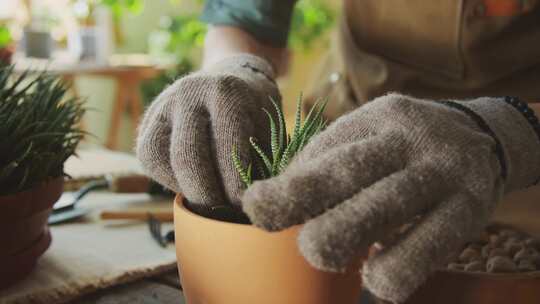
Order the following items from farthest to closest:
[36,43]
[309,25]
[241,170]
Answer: [309,25] → [36,43] → [241,170]

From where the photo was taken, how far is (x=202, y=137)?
44cm

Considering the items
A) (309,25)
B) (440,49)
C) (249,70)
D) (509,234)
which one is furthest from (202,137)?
(309,25)

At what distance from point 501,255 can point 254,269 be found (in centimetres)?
26

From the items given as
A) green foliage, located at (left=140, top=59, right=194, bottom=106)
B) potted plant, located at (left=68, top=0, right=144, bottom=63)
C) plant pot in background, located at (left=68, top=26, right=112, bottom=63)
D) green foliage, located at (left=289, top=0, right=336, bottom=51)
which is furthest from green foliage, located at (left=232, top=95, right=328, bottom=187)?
green foliage, located at (left=289, top=0, right=336, bottom=51)

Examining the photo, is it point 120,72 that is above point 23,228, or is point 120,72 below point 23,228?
below

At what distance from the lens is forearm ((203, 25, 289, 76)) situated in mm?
883

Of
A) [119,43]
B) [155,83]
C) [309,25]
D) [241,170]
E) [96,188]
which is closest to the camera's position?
[241,170]

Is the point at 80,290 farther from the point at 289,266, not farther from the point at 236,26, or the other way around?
the point at 236,26

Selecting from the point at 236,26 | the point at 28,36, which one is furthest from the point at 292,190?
the point at 28,36

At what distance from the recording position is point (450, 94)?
937 mm

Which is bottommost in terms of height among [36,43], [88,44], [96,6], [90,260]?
[88,44]

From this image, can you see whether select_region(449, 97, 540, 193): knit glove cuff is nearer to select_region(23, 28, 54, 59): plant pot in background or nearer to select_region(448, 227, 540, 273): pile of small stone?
select_region(448, 227, 540, 273): pile of small stone

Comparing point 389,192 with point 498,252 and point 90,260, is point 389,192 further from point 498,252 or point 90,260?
point 90,260

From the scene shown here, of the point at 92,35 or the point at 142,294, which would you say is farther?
the point at 92,35
